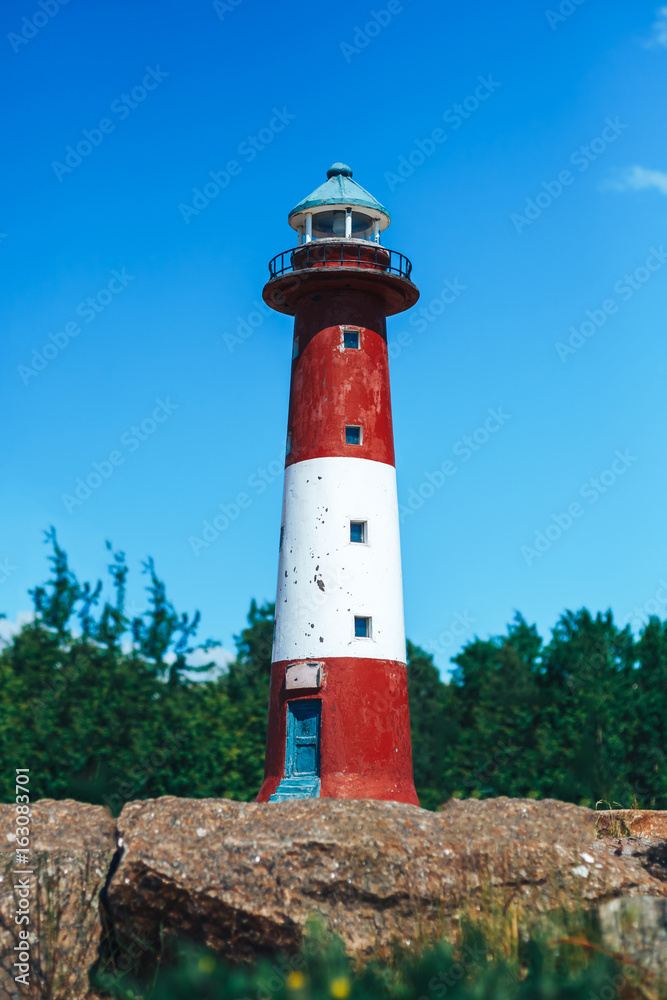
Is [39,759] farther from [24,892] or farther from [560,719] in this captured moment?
[24,892]

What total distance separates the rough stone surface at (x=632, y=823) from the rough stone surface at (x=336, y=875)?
4.63m

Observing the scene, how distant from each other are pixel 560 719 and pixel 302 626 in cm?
2537

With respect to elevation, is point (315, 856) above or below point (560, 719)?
below

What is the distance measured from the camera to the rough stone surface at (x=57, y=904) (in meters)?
11.9

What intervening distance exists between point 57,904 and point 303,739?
1080cm

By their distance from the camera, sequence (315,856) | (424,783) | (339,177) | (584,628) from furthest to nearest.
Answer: (424,783) < (584,628) < (339,177) < (315,856)

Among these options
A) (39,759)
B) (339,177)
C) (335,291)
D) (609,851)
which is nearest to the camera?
(609,851)

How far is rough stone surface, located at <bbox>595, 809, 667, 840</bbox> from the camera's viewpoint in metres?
17.9

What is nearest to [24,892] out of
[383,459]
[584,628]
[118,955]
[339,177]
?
[118,955]

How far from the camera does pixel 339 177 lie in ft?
89.2

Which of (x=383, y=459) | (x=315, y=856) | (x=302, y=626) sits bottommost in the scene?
(x=315, y=856)

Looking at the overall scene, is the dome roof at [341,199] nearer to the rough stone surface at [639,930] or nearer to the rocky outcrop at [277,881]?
the rocky outcrop at [277,881]

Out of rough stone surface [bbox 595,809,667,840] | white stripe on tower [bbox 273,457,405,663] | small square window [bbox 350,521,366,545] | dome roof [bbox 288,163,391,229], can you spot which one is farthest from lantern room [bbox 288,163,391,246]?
rough stone surface [bbox 595,809,667,840]

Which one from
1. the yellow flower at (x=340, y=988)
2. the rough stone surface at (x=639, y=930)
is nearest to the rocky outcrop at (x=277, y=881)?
the rough stone surface at (x=639, y=930)
